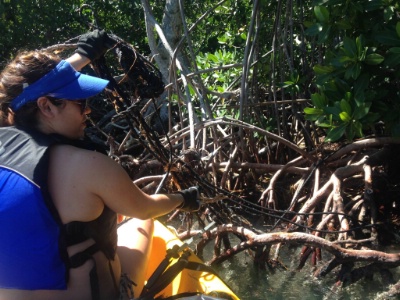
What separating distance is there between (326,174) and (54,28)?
12.9ft

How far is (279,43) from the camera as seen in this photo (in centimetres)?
498

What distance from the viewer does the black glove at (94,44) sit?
8.82ft

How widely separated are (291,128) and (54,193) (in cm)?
332

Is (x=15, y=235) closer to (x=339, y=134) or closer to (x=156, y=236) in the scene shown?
(x=156, y=236)

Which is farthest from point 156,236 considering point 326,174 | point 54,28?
point 54,28

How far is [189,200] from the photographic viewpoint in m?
2.71

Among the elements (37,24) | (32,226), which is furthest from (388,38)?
(37,24)

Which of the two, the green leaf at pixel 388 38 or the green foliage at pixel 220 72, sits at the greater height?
the green leaf at pixel 388 38

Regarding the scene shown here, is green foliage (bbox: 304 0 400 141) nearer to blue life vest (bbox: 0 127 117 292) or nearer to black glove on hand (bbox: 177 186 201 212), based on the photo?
black glove on hand (bbox: 177 186 201 212)

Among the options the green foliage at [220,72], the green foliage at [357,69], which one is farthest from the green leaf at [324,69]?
the green foliage at [220,72]

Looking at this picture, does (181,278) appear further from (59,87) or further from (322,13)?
(322,13)

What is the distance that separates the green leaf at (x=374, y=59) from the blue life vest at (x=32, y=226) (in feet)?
6.44

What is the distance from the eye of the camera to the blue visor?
2145 mm

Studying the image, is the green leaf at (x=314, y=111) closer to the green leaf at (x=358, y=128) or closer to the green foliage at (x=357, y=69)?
the green foliage at (x=357, y=69)
